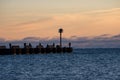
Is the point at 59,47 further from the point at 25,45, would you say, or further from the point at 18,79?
the point at 18,79

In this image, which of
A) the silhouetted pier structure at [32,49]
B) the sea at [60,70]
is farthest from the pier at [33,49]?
the sea at [60,70]

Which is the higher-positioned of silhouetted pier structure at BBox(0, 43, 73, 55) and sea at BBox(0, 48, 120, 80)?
silhouetted pier structure at BBox(0, 43, 73, 55)

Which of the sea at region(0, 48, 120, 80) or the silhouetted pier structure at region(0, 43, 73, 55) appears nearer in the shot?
the sea at region(0, 48, 120, 80)

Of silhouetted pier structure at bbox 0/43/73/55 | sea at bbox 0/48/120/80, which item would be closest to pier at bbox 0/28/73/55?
silhouetted pier structure at bbox 0/43/73/55

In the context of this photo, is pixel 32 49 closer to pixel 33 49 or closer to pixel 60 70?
pixel 33 49

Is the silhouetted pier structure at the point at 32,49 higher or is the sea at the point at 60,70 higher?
the silhouetted pier structure at the point at 32,49

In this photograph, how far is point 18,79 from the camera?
146 ft

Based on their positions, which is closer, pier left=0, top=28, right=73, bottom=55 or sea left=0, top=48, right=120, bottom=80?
sea left=0, top=48, right=120, bottom=80

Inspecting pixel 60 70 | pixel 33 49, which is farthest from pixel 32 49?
pixel 60 70

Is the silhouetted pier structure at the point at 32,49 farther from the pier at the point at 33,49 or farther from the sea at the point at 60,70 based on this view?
the sea at the point at 60,70

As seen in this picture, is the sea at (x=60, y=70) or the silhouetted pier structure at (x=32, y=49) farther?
the silhouetted pier structure at (x=32, y=49)

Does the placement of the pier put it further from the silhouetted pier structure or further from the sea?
the sea

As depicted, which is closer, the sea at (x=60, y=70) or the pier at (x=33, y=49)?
the sea at (x=60, y=70)

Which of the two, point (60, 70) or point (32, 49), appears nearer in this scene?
point (60, 70)
